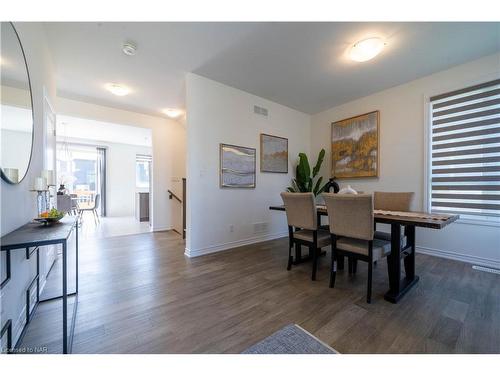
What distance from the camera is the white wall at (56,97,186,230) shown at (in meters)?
4.34

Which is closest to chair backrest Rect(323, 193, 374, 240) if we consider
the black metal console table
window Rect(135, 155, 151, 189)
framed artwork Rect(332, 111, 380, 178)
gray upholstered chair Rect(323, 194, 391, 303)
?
gray upholstered chair Rect(323, 194, 391, 303)

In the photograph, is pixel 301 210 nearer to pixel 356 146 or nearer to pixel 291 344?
pixel 291 344

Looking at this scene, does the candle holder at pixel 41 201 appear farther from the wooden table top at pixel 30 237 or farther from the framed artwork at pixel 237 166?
the framed artwork at pixel 237 166

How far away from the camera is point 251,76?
9.93 ft

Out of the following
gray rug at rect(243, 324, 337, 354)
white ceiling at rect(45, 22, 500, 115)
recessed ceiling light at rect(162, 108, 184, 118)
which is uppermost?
white ceiling at rect(45, 22, 500, 115)

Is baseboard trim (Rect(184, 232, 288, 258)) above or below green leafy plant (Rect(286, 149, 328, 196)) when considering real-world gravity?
below

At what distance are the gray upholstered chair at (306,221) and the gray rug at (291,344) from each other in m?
0.89

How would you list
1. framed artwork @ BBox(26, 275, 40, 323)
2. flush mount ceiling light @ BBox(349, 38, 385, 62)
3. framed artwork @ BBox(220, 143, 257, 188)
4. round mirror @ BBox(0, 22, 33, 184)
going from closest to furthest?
round mirror @ BBox(0, 22, 33, 184), framed artwork @ BBox(26, 275, 40, 323), flush mount ceiling light @ BBox(349, 38, 385, 62), framed artwork @ BBox(220, 143, 257, 188)

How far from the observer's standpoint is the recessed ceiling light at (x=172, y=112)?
426cm

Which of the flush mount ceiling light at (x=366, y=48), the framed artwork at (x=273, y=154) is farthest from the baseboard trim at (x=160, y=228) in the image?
the flush mount ceiling light at (x=366, y=48)

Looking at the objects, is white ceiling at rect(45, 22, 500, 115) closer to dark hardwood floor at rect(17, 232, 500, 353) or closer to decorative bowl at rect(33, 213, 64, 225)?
decorative bowl at rect(33, 213, 64, 225)

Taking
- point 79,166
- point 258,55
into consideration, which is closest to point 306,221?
point 258,55

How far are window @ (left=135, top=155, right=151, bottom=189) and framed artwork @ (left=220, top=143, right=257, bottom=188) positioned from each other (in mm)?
5230
